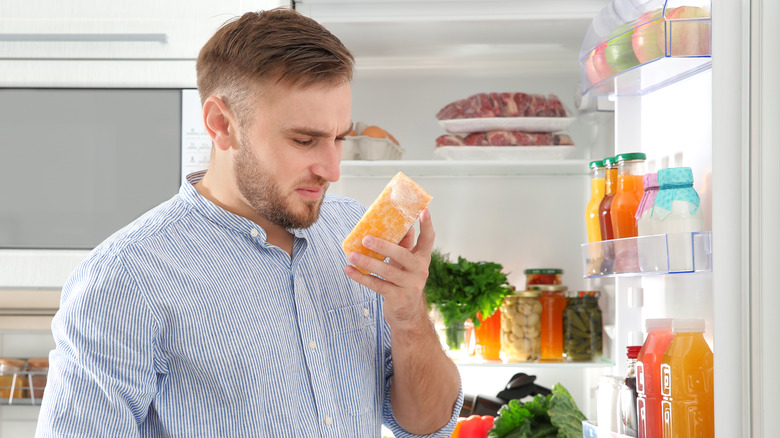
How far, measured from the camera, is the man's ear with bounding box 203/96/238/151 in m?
1.03

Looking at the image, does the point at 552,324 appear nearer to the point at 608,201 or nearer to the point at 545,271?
the point at 545,271

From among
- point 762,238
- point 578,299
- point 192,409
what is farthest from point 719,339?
point 578,299

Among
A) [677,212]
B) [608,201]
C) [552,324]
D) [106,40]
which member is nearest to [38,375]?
[106,40]

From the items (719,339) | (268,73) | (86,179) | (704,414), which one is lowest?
(704,414)

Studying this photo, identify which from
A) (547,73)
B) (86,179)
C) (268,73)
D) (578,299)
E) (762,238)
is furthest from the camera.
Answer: (547,73)

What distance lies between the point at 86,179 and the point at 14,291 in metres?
0.29

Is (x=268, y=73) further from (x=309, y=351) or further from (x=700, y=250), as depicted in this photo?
(x=700, y=250)

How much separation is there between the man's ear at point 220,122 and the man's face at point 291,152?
0.03 meters

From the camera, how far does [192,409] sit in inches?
37.0

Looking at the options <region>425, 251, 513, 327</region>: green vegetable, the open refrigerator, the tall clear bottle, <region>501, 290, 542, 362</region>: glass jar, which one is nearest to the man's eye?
the open refrigerator

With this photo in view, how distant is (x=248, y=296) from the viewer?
1.00m

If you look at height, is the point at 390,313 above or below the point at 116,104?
below

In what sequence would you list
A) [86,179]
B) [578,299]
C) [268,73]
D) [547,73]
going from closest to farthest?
[268,73] → [86,179] → [578,299] → [547,73]

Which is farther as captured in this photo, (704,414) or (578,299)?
(578,299)
